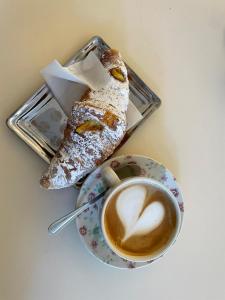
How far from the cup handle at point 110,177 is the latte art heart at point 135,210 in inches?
0.9

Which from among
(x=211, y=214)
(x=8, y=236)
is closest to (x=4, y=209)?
(x=8, y=236)

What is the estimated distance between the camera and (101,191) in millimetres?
821

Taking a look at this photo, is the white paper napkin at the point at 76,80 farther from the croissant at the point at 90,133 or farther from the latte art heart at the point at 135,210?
the latte art heart at the point at 135,210

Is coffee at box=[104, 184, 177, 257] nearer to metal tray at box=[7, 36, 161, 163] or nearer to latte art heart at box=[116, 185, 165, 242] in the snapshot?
latte art heart at box=[116, 185, 165, 242]

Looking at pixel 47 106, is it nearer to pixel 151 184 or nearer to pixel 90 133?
pixel 90 133

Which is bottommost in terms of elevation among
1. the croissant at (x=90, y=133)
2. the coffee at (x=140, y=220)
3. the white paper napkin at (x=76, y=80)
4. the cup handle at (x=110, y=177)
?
the coffee at (x=140, y=220)

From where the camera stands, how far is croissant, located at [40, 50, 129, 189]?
76 cm

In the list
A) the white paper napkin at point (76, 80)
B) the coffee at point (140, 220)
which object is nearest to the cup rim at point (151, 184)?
the coffee at point (140, 220)

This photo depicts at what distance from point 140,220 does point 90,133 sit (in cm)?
16

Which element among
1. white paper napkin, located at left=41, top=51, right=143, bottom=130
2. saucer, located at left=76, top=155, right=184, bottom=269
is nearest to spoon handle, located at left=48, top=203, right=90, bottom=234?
saucer, located at left=76, top=155, right=184, bottom=269

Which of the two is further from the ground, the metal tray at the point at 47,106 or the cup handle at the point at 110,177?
the metal tray at the point at 47,106

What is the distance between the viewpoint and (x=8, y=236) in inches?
31.9

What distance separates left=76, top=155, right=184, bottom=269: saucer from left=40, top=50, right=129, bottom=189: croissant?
0.11 ft

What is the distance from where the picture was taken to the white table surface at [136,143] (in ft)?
2.67
